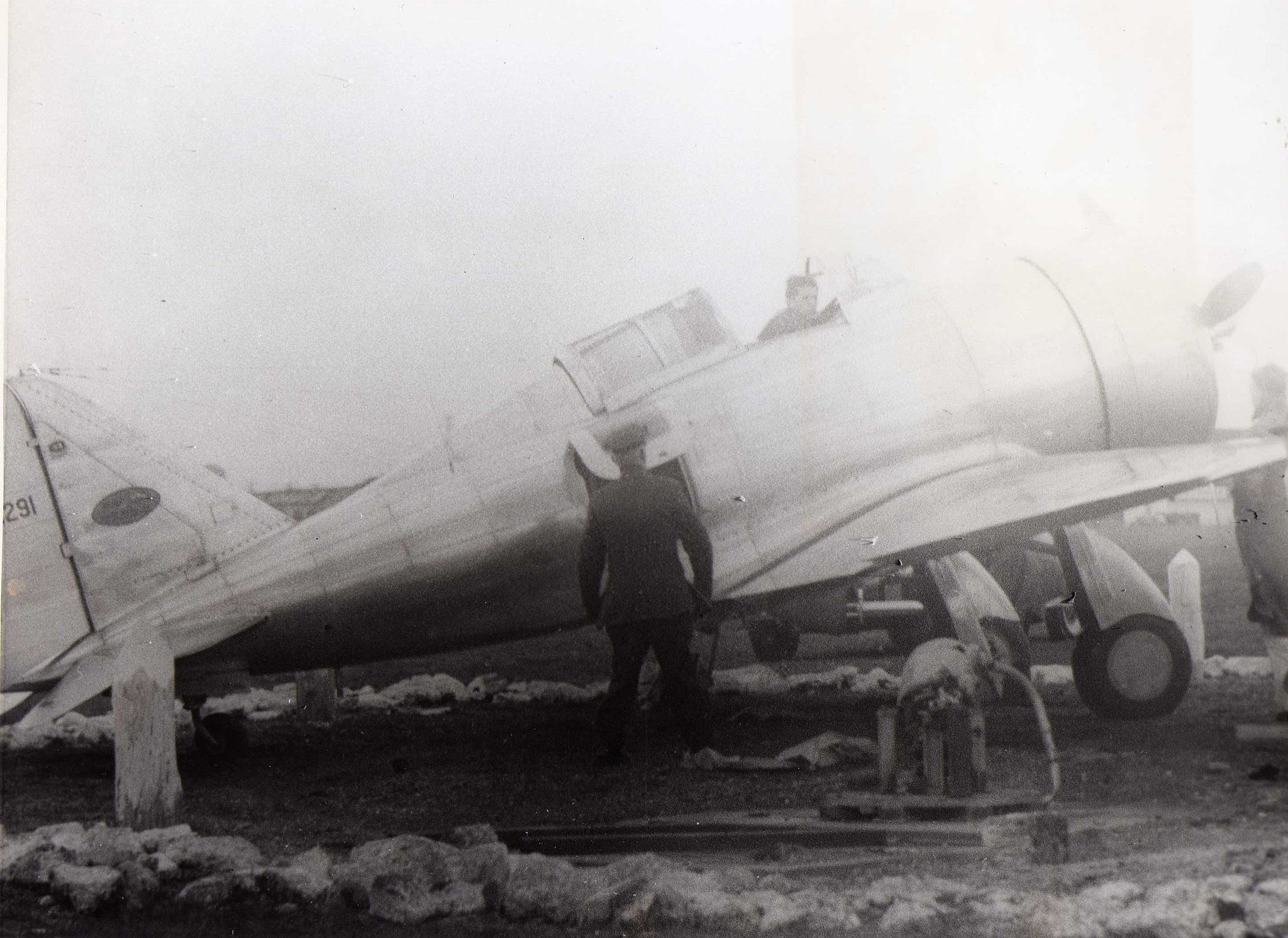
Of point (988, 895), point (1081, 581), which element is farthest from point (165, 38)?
point (988, 895)

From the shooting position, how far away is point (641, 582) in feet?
10.4

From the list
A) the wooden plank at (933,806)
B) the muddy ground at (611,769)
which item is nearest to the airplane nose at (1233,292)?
the muddy ground at (611,769)

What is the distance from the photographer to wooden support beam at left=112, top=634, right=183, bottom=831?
3072 millimetres

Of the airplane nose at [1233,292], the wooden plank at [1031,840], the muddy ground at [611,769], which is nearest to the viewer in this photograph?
the wooden plank at [1031,840]

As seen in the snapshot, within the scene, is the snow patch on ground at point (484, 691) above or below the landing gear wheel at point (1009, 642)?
below

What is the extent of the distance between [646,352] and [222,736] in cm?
168

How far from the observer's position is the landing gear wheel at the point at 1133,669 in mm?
3254

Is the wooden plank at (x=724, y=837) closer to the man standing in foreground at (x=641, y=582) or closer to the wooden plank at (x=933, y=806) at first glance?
the wooden plank at (x=933, y=806)

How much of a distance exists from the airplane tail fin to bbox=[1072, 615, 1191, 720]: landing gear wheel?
2.40m

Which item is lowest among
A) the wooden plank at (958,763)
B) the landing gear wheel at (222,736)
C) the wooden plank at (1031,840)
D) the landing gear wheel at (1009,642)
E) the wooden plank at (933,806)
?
the wooden plank at (1031,840)

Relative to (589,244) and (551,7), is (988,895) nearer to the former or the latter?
(589,244)

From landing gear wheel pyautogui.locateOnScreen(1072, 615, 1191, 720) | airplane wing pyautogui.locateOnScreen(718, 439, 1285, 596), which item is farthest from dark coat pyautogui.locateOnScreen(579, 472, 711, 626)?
landing gear wheel pyautogui.locateOnScreen(1072, 615, 1191, 720)

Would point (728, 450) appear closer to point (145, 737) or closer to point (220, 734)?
point (220, 734)

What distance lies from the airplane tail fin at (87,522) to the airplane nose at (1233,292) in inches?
111
